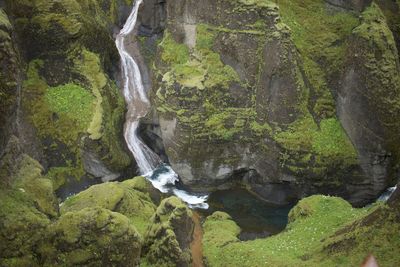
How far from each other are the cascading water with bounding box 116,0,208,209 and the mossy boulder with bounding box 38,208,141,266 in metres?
11.4

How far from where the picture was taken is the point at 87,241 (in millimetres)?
12320

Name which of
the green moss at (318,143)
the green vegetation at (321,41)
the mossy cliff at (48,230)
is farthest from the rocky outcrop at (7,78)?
the green vegetation at (321,41)

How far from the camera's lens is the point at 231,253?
1792 centimetres

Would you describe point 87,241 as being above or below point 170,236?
above

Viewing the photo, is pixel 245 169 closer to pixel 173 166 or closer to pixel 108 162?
pixel 173 166

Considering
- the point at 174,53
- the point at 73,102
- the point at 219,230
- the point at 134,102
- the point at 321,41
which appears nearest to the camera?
the point at 219,230

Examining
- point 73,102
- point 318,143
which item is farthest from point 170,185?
point 318,143

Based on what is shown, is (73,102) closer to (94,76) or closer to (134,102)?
(94,76)

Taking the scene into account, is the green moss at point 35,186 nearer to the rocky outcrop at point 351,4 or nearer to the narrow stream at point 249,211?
the narrow stream at point 249,211

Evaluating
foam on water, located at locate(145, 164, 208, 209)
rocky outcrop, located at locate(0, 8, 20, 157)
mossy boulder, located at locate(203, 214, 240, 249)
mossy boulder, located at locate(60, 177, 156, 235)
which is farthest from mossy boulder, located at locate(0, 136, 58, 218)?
foam on water, located at locate(145, 164, 208, 209)

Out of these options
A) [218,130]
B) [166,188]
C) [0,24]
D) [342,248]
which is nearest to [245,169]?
[218,130]

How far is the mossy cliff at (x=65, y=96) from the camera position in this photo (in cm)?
2414

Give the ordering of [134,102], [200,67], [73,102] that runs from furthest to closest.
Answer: [134,102] < [73,102] < [200,67]

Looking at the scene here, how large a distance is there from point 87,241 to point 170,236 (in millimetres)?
3987
